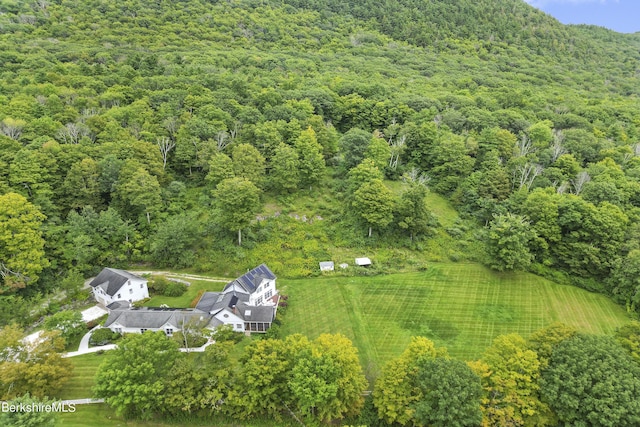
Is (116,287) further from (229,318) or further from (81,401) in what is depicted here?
(229,318)

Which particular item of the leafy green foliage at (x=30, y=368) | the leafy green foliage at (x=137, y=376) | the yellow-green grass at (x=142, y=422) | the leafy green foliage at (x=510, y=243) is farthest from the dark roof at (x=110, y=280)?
the leafy green foliage at (x=510, y=243)

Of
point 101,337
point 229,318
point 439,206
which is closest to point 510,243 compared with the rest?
point 439,206

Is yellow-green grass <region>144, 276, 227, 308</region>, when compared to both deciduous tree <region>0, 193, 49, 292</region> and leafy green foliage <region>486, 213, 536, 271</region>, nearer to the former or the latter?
deciduous tree <region>0, 193, 49, 292</region>

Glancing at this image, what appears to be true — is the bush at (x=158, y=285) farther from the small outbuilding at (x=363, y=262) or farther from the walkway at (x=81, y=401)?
the small outbuilding at (x=363, y=262)

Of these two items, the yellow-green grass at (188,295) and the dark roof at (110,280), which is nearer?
the dark roof at (110,280)

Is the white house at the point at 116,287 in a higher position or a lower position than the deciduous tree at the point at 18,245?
lower
